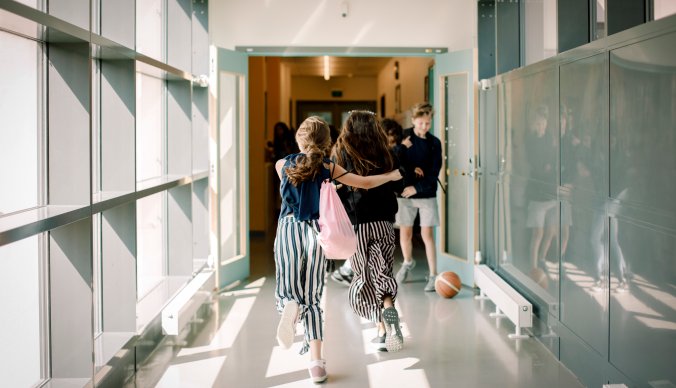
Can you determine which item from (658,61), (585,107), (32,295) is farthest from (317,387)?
(658,61)

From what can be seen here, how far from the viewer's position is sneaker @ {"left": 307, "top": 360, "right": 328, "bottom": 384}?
13.0 ft

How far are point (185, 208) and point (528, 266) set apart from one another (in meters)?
2.72

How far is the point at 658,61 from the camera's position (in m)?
2.97

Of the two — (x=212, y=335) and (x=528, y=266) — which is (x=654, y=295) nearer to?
(x=528, y=266)

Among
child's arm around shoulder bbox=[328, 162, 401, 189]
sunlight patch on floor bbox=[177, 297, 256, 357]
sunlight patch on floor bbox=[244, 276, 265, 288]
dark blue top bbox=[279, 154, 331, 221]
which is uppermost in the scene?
child's arm around shoulder bbox=[328, 162, 401, 189]

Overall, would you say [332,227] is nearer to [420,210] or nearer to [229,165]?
[420,210]

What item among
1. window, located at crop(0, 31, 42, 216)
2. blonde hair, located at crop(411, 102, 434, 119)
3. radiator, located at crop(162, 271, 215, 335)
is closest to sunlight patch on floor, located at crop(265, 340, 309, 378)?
radiator, located at crop(162, 271, 215, 335)

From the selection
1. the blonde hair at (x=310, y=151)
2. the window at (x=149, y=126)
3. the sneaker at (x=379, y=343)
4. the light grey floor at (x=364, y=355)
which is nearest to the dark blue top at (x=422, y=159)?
the light grey floor at (x=364, y=355)

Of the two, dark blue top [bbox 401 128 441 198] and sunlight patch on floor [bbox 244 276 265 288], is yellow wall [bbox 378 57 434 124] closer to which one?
dark blue top [bbox 401 128 441 198]

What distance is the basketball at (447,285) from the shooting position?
6.13 m

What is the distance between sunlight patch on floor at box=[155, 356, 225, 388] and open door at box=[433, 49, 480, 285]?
10.1 feet

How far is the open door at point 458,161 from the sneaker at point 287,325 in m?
3.20

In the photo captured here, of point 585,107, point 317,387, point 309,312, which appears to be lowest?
point 317,387

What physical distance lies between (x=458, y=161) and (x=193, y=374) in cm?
381
